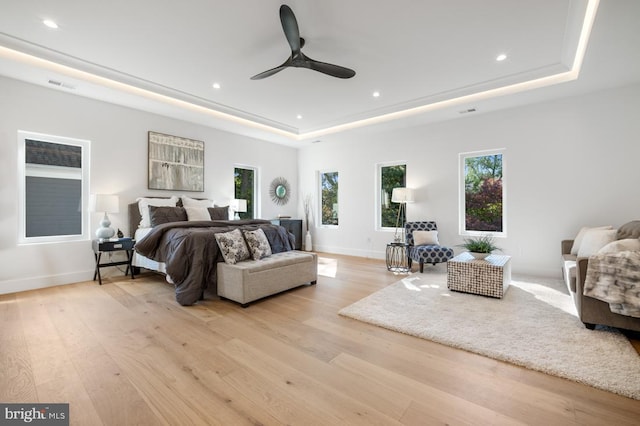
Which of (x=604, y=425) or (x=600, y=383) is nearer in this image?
(x=604, y=425)

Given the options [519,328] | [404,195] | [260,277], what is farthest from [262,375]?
[404,195]

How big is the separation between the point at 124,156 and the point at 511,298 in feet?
19.4

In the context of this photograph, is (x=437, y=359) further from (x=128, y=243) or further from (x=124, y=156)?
(x=124, y=156)

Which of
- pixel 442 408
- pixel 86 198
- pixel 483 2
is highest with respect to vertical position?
pixel 483 2

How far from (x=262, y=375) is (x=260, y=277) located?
145cm

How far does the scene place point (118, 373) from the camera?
74.2 inches

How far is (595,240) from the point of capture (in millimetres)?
3334

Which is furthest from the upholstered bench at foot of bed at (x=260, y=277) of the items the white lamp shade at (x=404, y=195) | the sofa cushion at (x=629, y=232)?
the sofa cushion at (x=629, y=232)

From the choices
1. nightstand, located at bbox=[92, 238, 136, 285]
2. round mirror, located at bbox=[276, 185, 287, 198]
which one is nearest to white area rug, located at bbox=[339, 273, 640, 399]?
nightstand, located at bbox=[92, 238, 136, 285]

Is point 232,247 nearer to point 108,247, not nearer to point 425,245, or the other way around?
point 108,247

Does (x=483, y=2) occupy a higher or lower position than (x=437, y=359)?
higher

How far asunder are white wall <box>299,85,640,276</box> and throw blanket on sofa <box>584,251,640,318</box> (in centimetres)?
236

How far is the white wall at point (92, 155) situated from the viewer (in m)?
3.67

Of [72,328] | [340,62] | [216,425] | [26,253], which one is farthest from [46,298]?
[340,62]
